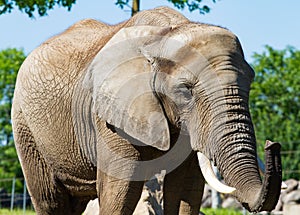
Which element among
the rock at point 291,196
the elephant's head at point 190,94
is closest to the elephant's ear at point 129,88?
the elephant's head at point 190,94

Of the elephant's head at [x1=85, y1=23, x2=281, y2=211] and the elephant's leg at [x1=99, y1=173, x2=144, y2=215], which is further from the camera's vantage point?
the elephant's leg at [x1=99, y1=173, x2=144, y2=215]

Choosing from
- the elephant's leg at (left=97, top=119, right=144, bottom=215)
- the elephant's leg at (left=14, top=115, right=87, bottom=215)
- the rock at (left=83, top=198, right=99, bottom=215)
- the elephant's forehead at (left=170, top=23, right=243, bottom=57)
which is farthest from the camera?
the rock at (left=83, top=198, right=99, bottom=215)

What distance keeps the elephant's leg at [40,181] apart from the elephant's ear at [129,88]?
3.74 feet

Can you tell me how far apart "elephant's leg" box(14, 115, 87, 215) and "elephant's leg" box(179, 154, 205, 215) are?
3.43ft

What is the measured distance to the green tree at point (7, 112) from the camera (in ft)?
128

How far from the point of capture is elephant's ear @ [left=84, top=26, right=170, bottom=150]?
417cm

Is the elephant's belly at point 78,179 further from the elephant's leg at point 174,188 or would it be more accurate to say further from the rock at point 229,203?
the rock at point 229,203

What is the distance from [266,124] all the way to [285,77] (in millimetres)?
5726

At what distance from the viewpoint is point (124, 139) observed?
14.2ft

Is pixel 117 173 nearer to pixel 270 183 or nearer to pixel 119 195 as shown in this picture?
pixel 119 195

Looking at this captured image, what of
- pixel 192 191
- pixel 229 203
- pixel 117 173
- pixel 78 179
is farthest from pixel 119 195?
pixel 229 203

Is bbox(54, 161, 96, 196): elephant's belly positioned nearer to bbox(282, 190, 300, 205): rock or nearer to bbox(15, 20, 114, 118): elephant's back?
bbox(15, 20, 114, 118): elephant's back

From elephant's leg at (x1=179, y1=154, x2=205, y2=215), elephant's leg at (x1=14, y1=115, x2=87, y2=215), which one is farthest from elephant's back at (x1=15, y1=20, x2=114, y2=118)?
elephant's leg at (x1=179, y1=154, x2=205, y2=215)

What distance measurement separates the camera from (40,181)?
552cm
